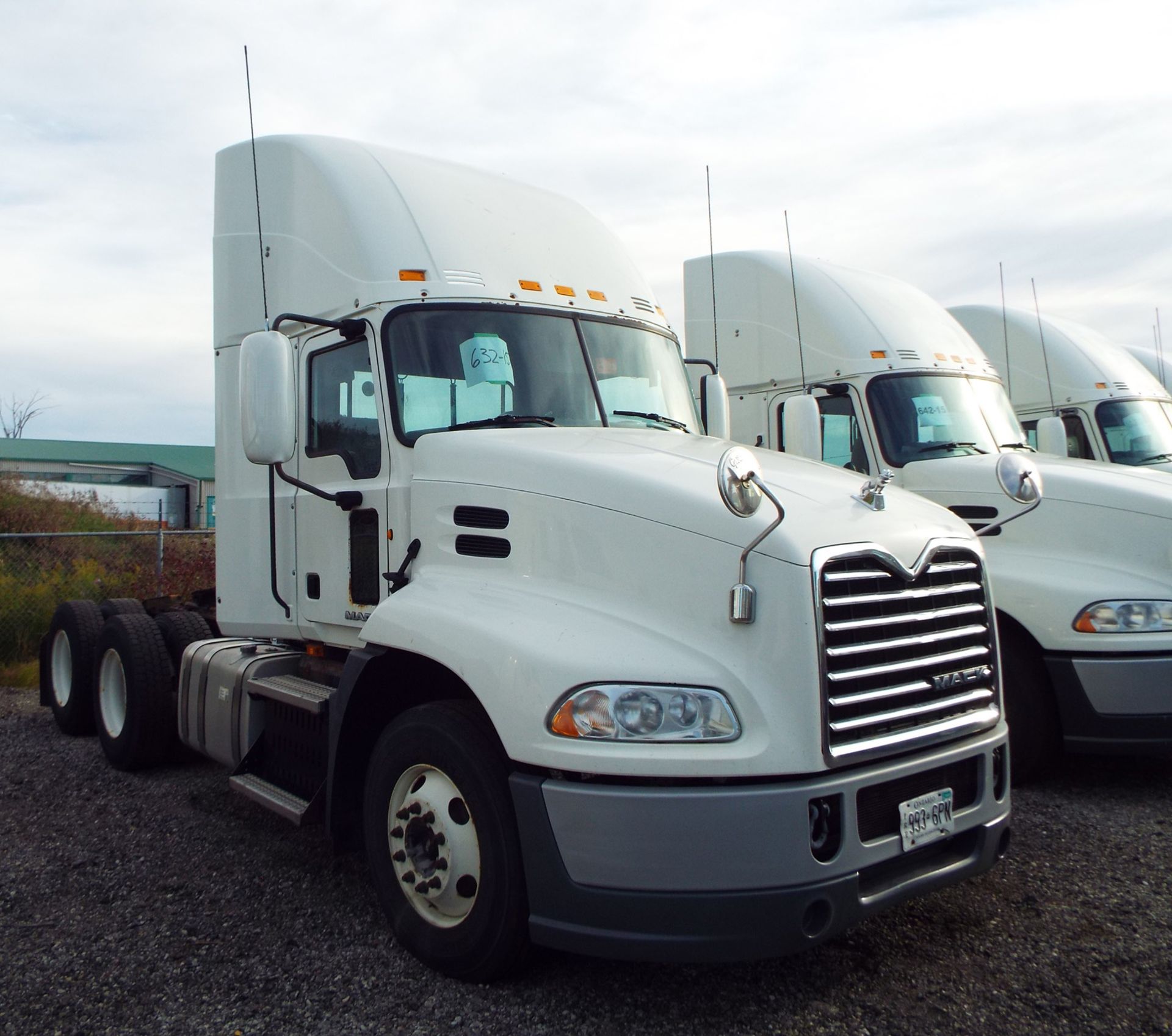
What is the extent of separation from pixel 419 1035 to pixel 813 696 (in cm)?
168

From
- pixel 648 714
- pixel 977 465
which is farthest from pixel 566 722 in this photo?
pixel 977 465

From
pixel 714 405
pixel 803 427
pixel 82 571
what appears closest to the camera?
pixel 714 405

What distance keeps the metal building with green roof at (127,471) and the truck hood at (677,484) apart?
33.5 metres

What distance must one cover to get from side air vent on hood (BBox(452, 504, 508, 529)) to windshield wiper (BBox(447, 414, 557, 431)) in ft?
1.50

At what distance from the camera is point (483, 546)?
4.20 m

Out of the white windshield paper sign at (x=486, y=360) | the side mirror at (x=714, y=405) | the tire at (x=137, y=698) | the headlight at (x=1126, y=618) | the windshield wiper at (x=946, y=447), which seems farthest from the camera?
the windshield wiper at (x=946, y=447)

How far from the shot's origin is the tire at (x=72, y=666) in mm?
7891

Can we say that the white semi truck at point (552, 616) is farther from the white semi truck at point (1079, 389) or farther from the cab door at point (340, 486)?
the white semi truck at point (1079, 389)

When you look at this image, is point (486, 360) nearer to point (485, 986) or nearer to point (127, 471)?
point (485, 986)

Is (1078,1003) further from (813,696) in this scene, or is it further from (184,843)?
(184,843)

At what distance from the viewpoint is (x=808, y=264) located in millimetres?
8945

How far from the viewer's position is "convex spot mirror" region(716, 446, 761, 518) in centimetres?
345

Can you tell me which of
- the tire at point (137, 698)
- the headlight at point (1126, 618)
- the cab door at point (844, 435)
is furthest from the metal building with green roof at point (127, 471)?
the headlight at point (1126, 618)

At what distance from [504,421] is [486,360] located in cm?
37
